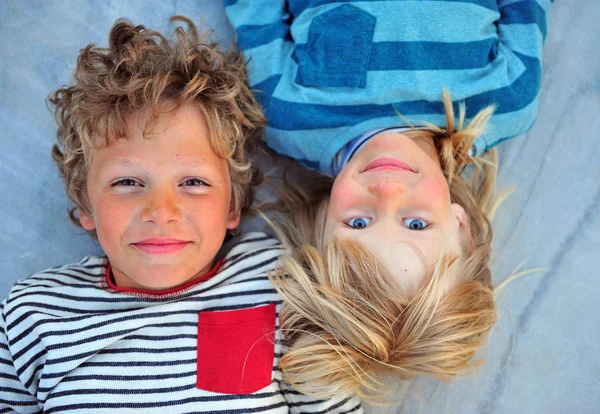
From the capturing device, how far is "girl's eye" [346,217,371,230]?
3.94 ft

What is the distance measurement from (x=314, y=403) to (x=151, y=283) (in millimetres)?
448

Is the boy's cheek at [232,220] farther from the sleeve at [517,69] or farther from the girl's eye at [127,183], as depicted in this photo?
the sleeve at [517,69]

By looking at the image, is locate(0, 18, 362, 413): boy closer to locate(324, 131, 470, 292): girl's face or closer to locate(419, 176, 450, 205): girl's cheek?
locate(324, 131, 470, 292): girl's face

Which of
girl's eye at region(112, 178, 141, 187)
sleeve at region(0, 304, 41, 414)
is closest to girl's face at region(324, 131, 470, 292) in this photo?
girl's eye at region(112, 178, 141, 187)

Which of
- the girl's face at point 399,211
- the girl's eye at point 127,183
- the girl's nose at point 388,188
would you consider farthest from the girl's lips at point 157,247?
the girl's nose at point 388,188

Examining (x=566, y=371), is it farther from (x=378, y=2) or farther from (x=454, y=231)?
(x=378, y=2)

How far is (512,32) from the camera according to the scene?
4.52 ft

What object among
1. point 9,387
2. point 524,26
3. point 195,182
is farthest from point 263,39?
point 9,387

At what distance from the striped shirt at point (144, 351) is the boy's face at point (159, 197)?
3.9 inches

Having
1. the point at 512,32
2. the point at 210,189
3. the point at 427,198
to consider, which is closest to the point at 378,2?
the point at 512,32

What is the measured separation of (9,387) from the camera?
1.22 metres

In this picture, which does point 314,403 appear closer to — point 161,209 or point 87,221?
point 161,209

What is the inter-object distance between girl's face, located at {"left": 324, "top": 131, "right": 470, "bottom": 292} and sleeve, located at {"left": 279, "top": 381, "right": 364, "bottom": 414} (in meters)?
0.32

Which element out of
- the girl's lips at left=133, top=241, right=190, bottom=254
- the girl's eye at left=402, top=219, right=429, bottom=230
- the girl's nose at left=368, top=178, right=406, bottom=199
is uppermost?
the girl's nose at left=368, top=178, right=406, bottom=199
